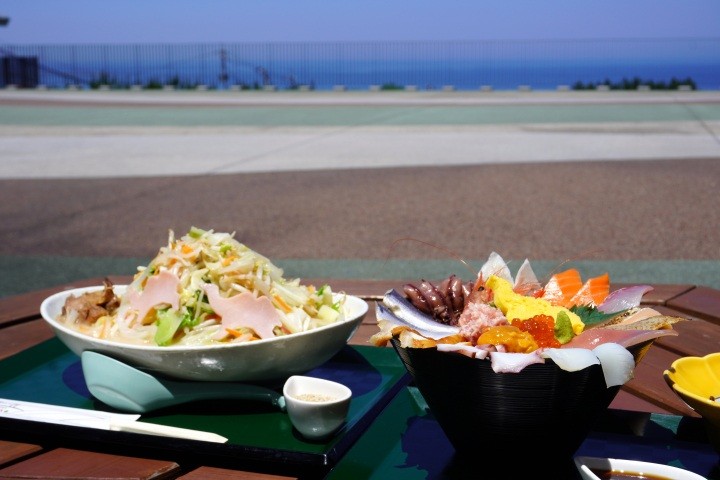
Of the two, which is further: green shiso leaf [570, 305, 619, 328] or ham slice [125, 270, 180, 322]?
ham slice [125, 270, 180, 322]

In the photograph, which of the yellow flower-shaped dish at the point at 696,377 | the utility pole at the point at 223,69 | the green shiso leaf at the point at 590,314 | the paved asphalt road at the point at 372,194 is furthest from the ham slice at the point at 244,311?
the utility pole at the point at 223,69

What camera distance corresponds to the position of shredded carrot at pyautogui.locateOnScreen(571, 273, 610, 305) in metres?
1.37

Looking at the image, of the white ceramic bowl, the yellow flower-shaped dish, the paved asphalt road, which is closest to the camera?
the yellow flower-shaped dish

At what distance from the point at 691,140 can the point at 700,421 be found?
11.5m

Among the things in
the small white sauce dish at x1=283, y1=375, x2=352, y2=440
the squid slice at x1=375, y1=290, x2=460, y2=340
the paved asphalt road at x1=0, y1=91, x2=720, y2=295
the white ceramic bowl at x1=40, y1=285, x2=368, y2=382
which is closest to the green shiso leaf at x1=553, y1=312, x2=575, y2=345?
the squid slice at x1=375, y1=290, x2=460, y2=340

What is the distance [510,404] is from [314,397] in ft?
1.24

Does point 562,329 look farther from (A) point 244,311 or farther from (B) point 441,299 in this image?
(A) point 244,311

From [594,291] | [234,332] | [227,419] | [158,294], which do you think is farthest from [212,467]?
[594,291]

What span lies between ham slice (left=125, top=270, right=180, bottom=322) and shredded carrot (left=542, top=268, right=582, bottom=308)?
0.65m

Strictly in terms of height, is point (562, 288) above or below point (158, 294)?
above

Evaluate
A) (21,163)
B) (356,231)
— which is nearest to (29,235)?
(356,231)

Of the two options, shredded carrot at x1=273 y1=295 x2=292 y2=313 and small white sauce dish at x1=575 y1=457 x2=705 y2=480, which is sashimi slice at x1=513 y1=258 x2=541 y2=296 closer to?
small white sauce dish at x1=575 y1=457 x2=705 y2=480

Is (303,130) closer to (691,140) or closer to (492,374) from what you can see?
(691,140)

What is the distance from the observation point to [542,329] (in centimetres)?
119
